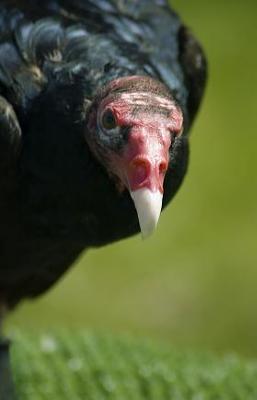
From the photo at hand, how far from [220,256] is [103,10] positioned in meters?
2.09

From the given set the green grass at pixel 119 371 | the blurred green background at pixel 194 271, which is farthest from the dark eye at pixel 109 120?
the blurred green background at pixel 194 271

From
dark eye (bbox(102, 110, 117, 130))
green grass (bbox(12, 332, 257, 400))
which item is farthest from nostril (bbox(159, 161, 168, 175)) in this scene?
green grass (bbox(12, 332, 257, 400))

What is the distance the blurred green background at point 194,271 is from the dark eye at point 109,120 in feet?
6.15

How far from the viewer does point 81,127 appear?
9.64 feet

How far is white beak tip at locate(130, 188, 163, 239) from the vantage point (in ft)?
8.69

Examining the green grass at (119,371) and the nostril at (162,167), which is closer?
the nostril at (162,167)

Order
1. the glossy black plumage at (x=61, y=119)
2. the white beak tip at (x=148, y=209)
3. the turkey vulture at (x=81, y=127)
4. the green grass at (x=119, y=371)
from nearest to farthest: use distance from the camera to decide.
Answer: the white beak tip at (x=148, y=209) < the turkey vulture at (x=81, y=127) < the glossy black plumage at (x=61, y=119) < the green grass at (x=119, y=371)

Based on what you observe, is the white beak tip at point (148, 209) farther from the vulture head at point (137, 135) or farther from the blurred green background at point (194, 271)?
the blurred green background at point (194, 271)

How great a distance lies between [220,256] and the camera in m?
5.30

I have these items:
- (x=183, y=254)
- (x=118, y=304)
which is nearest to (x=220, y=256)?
(x=183, y=254)

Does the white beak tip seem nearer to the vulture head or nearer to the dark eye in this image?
the vulture head

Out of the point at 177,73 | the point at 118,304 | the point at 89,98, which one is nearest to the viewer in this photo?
the point at 89,98

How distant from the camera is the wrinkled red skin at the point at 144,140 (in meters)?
2.70

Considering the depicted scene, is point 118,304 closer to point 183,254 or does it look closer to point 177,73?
point 183,254
